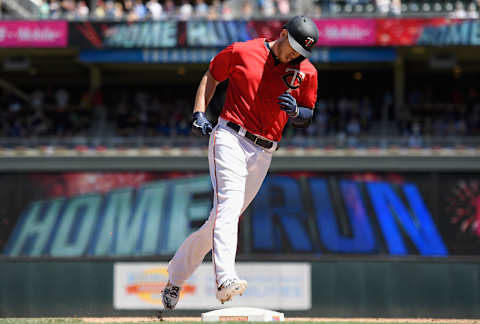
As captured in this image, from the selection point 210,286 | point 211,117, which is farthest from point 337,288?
point 211,117

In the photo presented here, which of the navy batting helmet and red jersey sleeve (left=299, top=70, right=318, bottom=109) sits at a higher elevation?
the navy batting helmet

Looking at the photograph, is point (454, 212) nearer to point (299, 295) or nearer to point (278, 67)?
point (299, 295)

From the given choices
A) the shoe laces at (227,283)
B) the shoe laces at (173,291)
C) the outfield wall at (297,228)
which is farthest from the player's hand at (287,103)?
the outfield wall at (297,228)

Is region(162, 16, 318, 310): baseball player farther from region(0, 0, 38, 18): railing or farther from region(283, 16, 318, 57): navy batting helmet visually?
region(0, 0, 38, 18): railing

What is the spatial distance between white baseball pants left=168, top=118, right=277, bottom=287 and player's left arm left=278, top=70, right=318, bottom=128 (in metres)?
0.33

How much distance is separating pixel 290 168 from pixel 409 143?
3.38 metres

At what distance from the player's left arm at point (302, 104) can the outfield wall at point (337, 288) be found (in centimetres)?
920

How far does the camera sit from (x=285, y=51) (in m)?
5.76

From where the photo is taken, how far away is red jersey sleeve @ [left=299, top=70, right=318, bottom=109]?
19.6 feet

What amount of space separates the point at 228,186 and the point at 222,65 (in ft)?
3.22

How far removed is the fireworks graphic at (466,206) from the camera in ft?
54.2

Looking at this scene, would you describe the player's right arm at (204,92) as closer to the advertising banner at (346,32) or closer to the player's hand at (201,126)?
the player's hand at (201,126)

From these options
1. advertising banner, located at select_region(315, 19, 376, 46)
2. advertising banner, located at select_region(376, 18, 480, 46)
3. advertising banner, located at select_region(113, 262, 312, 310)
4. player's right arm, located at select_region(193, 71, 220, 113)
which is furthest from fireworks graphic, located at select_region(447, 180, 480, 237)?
player's right arm, located at select_region(193, 71, 220, 113)

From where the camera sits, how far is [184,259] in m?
6.23
